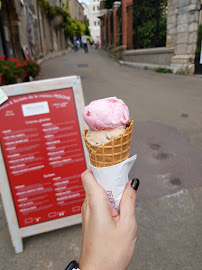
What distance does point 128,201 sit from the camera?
1320 millimetres

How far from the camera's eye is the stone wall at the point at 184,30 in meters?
10.3

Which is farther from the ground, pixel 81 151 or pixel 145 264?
pixel 81 151

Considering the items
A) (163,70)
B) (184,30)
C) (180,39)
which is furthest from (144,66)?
(184,30)

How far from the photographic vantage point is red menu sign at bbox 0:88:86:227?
7.12 feet

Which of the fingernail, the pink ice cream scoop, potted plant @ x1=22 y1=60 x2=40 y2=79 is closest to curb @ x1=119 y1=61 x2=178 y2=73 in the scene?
potted plant @ x1=22 y1=60 x2=40 y2=79

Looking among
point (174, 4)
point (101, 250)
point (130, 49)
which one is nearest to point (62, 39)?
point (130, 49)

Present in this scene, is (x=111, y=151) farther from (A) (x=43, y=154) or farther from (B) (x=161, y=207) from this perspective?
(B) (x=161, y=207)

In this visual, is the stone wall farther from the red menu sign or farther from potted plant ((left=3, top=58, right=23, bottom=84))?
the red menu sign

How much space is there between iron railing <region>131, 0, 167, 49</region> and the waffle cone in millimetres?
13594

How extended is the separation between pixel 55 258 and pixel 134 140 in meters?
2.87

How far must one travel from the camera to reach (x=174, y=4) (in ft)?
36.3

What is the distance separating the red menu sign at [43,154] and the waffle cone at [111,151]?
31.4 inches

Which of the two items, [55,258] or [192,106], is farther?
[192,106]

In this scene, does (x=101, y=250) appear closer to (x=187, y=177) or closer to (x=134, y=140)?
(x=187, y=177)
